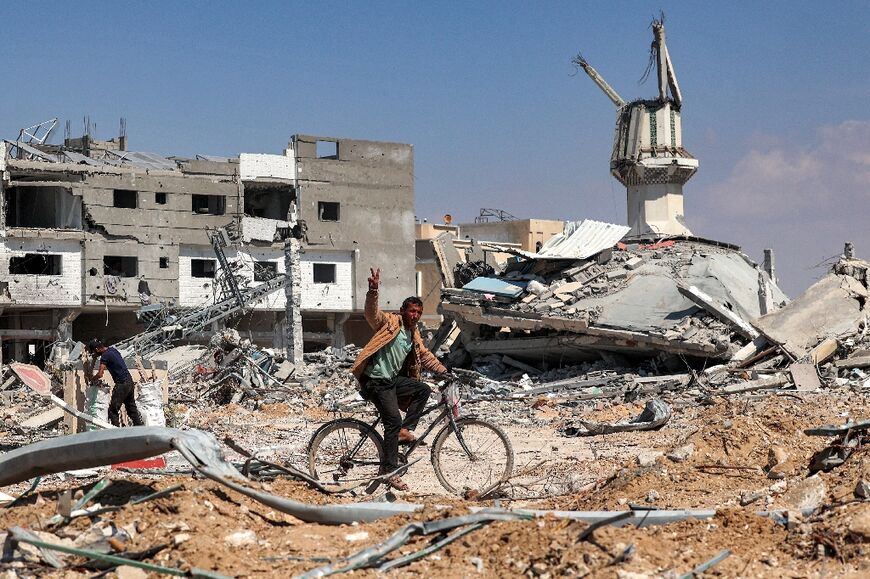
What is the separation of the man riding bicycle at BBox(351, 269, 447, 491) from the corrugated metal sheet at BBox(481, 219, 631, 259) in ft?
49.2

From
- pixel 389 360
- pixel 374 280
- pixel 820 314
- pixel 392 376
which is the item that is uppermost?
pixel 374 280

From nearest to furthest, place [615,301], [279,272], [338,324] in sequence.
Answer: [615,301] → [279,272] → [338,324]

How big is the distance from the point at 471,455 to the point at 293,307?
2623 cm

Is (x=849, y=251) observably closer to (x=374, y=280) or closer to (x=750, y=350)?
(x=750, y=350)

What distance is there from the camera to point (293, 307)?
34.3 metres

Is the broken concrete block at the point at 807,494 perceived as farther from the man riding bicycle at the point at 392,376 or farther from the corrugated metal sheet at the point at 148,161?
the corrugated metal sheet at the point at 148,161

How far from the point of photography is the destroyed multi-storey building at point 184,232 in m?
39.7

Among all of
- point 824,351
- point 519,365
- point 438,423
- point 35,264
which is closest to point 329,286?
point 35,264

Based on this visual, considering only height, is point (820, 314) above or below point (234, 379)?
above

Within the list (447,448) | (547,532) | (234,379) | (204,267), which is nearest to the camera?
(547,532)

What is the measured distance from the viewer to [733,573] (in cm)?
498

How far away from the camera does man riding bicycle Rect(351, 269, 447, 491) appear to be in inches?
332

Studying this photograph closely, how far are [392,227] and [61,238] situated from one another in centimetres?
1392

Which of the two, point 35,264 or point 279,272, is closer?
point 35,264
